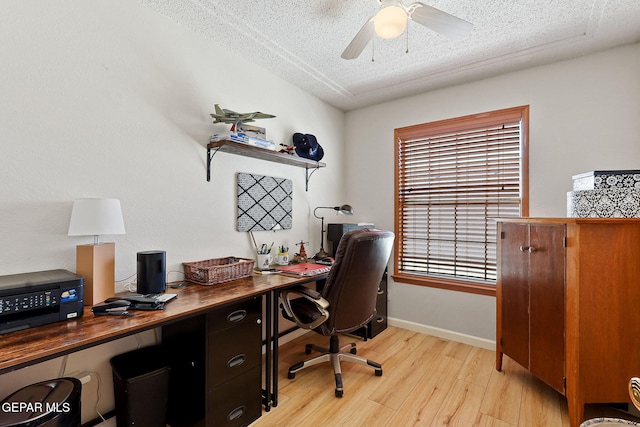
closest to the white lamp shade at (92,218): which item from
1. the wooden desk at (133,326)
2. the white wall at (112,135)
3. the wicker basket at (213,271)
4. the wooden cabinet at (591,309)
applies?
the white wall at (112,135)

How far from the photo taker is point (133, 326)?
3.82 feet

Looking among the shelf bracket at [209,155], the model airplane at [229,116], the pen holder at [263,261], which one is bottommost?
the pen holder at [263,261]

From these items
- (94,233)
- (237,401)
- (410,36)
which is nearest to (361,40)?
(410,36)

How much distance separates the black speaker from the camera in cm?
157

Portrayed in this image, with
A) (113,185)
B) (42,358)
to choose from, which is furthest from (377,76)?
(42,358)

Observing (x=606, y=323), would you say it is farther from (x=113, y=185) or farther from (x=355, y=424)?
(x=113, y=185)

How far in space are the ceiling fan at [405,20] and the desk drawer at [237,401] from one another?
1.96 metres

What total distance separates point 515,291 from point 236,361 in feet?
6.24

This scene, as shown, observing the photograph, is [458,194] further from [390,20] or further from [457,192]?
[390,20]

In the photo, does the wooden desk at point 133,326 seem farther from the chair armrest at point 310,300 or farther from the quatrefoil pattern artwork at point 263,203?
the quatrefoil pattern artwork at point 263,203

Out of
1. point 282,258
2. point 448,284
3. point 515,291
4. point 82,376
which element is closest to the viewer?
point 82,376

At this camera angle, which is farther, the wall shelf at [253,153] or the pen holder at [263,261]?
the pen holder at [263,261]

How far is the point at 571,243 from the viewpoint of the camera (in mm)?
1645

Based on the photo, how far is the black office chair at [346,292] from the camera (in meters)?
1.82
